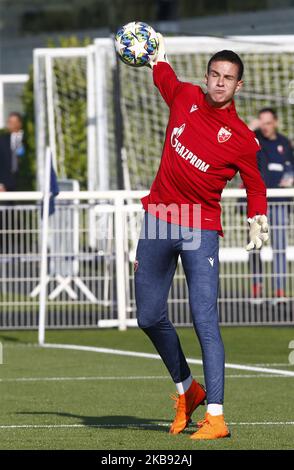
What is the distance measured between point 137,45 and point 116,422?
2355 millimetres

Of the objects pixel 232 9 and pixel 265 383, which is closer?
pixel 265 383

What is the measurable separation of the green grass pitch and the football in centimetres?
227

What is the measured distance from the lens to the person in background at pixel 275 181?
15.6m

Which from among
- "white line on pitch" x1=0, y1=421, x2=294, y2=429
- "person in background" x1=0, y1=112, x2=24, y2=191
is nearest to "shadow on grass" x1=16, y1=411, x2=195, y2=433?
"white line on pitch" x1=0, y1=421, x2=294, y2=429

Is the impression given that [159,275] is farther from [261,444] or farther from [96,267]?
[96,267]

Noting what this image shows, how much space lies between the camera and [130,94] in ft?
80.8

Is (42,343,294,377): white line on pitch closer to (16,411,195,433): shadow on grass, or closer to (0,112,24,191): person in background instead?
(16,411,195,433): shadow on grass

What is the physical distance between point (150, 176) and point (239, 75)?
15.1 metres

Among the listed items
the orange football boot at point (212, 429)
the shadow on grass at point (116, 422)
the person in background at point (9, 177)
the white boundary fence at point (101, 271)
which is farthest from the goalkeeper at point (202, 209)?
the person in background at point (9, 177)

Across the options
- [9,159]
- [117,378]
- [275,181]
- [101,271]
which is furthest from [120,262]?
[9,159]

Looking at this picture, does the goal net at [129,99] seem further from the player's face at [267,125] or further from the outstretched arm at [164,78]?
the outstretched arm at [164,78]

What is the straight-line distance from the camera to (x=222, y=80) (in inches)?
337

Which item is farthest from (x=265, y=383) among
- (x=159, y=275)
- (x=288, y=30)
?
(x=288, y=30)

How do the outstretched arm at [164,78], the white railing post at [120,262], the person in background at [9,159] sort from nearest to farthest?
the outstretched arm at [164,78]
the white railing post at [120,262]
the person in background at [9,159]
